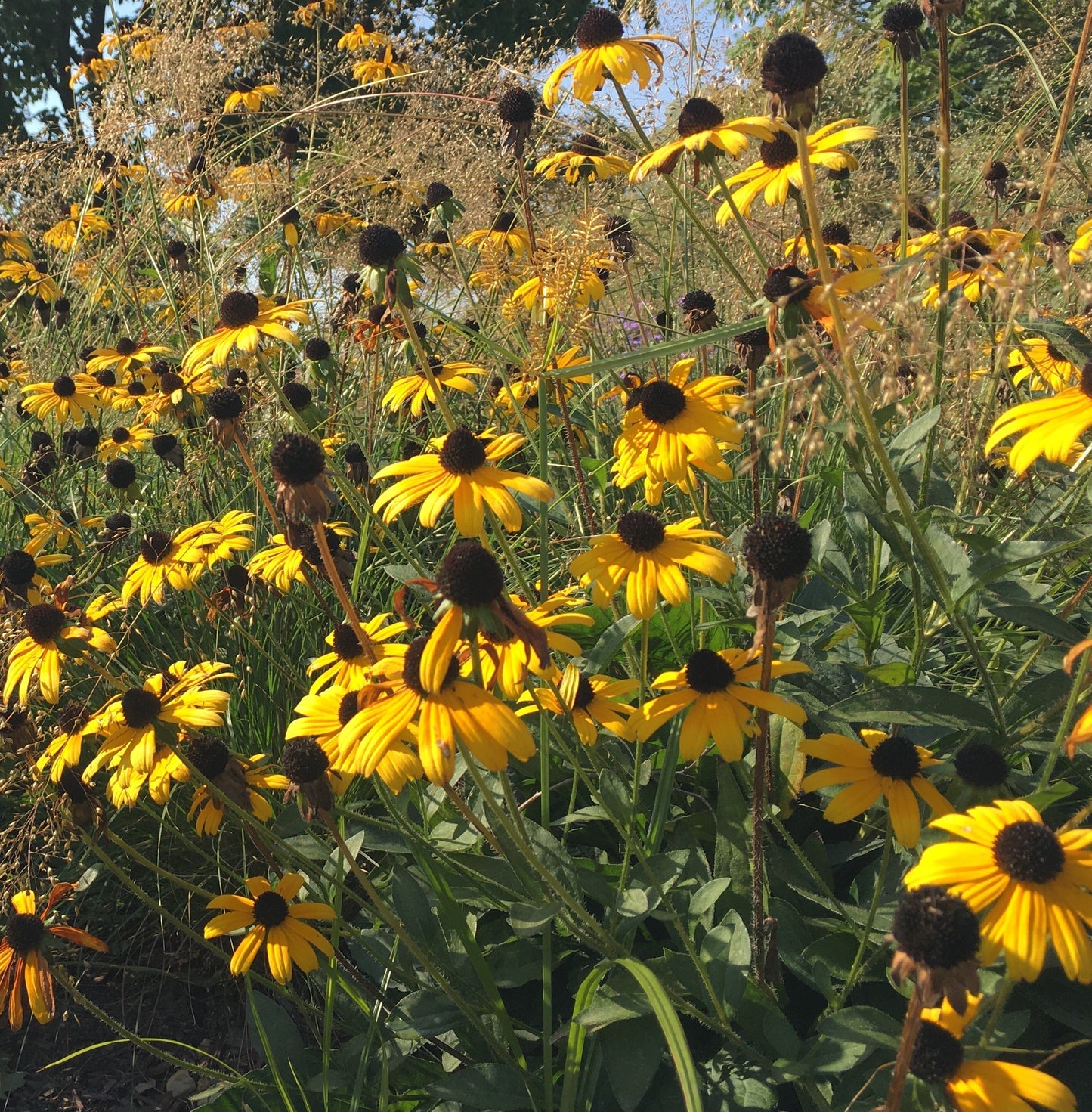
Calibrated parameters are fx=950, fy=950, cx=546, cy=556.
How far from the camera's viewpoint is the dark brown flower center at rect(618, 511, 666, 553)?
1323mm

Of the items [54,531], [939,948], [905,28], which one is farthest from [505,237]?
[939,948]

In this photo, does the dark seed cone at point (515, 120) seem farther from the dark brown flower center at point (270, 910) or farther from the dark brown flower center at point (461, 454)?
the dark brown flower center at point (270, 910)

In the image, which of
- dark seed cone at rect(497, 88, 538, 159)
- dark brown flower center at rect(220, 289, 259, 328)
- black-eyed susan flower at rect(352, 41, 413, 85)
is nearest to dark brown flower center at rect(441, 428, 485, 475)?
dark brown flower center at rect(220, 289, 259, 328)

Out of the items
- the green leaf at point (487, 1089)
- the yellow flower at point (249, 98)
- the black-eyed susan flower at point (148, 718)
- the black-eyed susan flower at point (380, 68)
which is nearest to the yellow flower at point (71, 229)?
the yellow flower at point (249, 98)

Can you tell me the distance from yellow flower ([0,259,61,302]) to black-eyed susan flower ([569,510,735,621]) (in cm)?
353

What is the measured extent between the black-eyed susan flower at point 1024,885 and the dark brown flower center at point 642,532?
1.83 ft

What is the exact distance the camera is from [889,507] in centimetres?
157

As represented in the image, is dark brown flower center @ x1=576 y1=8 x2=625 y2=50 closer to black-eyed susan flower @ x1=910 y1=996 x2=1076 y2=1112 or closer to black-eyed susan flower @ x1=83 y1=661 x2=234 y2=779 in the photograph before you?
black-eyed susan flower @ x1=83 y1=661 x2=234 y2=779

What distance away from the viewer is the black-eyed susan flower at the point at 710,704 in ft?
4.11

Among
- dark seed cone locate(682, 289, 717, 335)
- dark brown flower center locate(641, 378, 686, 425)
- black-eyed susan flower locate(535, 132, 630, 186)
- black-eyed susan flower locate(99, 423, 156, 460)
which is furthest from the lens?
black-eyed susan flower locate(99, 423, 156, 460)

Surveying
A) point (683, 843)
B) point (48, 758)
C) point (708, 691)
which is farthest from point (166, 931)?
point (708, 691)

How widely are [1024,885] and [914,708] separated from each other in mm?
429

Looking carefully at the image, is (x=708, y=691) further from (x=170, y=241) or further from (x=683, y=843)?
(x=170, y=241)

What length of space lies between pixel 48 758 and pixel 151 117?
2.67 m
